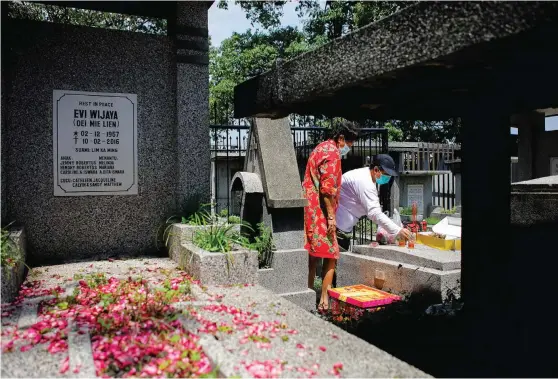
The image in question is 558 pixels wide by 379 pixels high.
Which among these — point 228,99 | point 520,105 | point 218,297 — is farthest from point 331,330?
point 228,99

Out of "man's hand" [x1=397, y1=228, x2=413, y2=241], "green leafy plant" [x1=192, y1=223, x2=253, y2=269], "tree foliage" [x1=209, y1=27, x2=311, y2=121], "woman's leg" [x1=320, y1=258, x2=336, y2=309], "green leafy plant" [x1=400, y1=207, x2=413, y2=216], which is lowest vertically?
"woman's leg" [x1=320, y1=258, x2=336, y2=309]

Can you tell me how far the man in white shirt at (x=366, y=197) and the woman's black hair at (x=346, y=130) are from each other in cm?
62

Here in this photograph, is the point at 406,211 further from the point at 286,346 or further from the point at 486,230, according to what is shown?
the point at 286,346

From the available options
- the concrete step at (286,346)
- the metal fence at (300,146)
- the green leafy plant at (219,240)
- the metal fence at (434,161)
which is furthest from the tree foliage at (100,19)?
the concrete step at (286,346)

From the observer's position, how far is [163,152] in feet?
19.5

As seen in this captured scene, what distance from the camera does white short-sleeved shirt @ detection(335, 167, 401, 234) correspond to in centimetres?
650

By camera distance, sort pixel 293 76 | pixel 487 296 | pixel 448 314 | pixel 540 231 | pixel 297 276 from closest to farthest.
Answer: pixel 293 76 → pixel 487 296 → pixel 448 314 → pixel 540 231 → pixel 297 276

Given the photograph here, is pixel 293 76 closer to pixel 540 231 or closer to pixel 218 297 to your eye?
pixel 218 297

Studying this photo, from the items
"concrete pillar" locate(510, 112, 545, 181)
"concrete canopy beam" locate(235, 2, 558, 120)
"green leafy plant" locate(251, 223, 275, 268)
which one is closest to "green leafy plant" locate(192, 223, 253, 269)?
"concrete canopy beam" locate(235, 2, 558, 120)

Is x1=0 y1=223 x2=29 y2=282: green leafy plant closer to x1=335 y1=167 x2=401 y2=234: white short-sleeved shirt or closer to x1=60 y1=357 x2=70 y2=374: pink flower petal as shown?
x1=60 y1=357 x2=70 y2=374: pink flower petal

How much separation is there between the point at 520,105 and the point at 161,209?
4.26 m

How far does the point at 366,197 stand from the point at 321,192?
86cm

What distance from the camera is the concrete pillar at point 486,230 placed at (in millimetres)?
3598

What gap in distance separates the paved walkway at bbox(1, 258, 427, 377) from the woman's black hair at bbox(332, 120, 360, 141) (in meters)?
3.03
